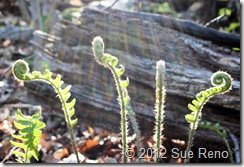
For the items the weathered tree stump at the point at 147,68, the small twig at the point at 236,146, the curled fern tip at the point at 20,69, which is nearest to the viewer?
the curled fern tip at the point at 20,69

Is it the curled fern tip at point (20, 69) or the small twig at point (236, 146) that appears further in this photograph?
the small twig at point (236, 146)

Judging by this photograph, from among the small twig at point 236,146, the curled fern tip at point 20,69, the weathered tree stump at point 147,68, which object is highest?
the curled fern tip at point 20,69

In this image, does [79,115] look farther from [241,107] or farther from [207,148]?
[241,107]

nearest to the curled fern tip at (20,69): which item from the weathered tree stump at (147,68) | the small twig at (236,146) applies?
the weathered tree stump at (147,68)

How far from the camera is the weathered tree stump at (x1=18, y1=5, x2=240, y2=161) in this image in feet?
6.34

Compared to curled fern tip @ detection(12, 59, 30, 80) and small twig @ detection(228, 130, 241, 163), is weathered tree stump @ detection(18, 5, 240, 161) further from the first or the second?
curled fern tip @ detection(12, 59, 30, 80)

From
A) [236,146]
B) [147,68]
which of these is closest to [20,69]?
[147,68]

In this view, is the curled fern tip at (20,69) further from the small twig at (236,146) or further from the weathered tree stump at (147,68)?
the small twig at (236,146)

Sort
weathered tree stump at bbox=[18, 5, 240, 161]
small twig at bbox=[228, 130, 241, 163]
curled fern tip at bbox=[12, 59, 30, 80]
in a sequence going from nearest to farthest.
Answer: curled fern tip at bbox=[12, 59, 30, 80] < small twig at bbox=[228, 130, 241, 163] < weathered tree stump at bbox=[18, 5, 240, 161]

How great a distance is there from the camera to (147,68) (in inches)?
79.0

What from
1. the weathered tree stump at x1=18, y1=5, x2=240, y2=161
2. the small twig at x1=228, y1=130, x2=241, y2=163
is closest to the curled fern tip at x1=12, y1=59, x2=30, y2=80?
the weathered tree stump at x1=18, y1=5, x2=240, y2=161

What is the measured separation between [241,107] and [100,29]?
2.98ft

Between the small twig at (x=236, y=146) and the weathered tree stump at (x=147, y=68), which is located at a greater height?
the weathered tree stump at (x=147, y=68)

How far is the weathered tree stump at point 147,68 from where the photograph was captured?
1.93 meters
